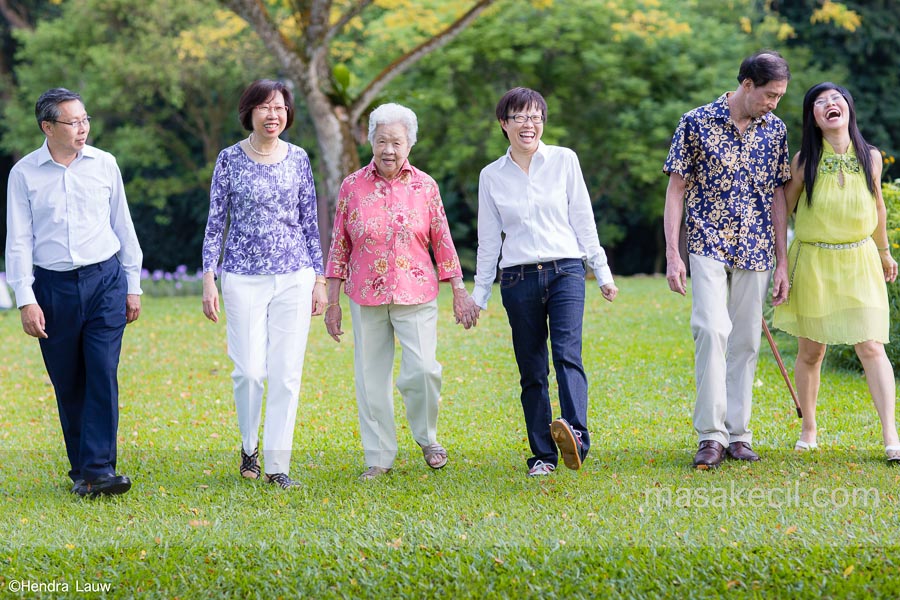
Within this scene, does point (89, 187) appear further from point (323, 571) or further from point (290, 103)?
point (323, 571)

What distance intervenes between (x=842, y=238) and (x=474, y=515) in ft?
8.48

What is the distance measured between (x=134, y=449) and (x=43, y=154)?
230 centimetres

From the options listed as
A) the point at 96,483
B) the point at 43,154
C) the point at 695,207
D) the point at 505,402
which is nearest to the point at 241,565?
the point at 96,483

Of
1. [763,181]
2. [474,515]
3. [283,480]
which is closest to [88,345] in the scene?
[283,480]

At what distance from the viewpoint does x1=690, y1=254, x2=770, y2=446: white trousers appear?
215 inches

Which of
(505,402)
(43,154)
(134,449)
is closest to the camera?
(43,154)

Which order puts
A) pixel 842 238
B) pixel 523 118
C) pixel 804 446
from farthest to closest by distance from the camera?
pixel 804 446 < pixel 842 238 < pixel 523 118

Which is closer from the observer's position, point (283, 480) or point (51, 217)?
point (51, 217)

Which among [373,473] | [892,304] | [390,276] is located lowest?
[373,473]

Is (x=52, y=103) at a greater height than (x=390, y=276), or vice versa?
(x=52, y=103)

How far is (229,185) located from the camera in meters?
5.44

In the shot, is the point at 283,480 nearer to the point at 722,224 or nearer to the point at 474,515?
the point at 474,515

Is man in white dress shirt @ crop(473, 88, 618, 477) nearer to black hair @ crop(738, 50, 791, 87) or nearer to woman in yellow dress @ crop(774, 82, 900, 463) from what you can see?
black hair @ crop(738, 50, 791, 87)

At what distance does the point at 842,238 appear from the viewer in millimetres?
5605
